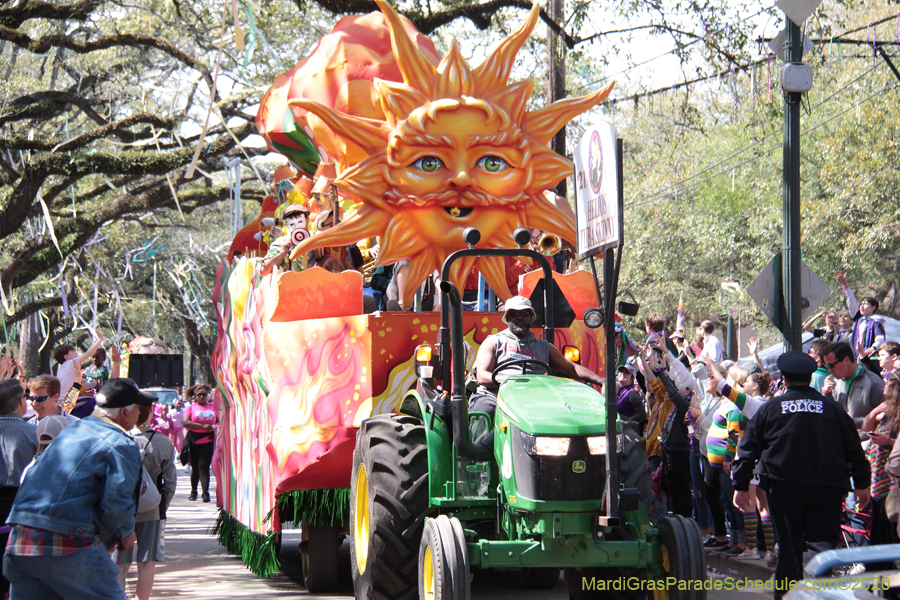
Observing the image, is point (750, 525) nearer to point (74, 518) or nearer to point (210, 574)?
point (210, 574)

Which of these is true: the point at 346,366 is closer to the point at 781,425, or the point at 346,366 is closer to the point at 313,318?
the point at 313,318

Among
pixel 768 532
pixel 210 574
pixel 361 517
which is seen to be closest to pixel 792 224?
pixel 768 532

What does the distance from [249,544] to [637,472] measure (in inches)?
195

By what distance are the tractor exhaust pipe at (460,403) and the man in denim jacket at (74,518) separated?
1.96 meters

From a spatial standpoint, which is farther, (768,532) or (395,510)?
(768,532)

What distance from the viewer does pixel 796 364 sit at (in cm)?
697

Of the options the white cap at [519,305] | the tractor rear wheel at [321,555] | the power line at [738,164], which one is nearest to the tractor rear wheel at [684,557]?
the white cap at [519,305]

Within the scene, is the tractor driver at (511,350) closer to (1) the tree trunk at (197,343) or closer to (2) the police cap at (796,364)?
(2) the police cap at (796,364)

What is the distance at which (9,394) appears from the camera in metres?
7.11

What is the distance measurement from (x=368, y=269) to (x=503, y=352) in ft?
12.3

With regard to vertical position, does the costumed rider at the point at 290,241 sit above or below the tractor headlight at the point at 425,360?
above

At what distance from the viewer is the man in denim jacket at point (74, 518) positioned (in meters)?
5.12

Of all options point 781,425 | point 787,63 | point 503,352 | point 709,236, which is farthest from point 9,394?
point 709,236

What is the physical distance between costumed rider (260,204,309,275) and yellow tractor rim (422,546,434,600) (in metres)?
3.92
